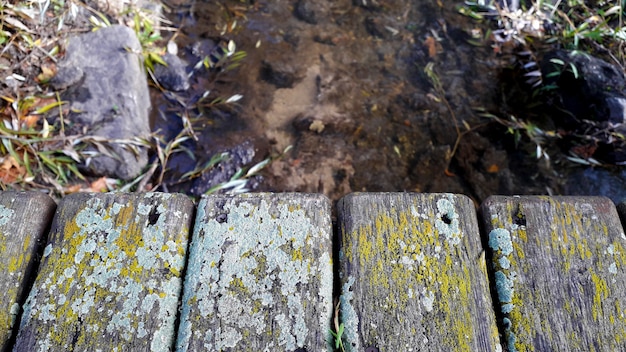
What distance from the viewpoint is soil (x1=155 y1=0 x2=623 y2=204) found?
274 centimetres

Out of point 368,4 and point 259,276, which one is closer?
point 259,276

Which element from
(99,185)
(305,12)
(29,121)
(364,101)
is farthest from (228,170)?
(305,12)

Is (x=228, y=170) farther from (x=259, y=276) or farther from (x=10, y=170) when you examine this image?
(x=259, y=276)

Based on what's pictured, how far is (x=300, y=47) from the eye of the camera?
3182 mm

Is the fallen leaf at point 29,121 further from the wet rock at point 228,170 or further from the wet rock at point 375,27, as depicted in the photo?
the wet rock at point 375,27

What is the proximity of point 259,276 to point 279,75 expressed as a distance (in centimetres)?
207

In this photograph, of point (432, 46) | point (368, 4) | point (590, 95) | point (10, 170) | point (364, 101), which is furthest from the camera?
point (368, 4)

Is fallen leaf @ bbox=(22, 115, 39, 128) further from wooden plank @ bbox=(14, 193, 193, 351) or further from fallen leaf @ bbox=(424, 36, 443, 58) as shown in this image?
fallen leaf @ bbox=(424, 36, 443, 58)

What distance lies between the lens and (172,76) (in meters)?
2.99

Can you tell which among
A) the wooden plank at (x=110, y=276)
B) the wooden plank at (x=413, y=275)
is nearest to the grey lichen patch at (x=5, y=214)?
the wooden plank at (x=110, y=276)

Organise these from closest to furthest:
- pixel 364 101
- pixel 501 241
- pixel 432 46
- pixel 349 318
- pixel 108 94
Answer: pixel 349 318 < pixel 501 241 < pixel 108 94 < pixel 364 101 < pixel 432 46

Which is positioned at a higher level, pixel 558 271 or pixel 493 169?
pixel 558 271

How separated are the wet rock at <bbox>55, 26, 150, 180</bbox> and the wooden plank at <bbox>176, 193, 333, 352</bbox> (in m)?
1.50

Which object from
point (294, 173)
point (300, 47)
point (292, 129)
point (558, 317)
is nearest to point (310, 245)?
point (558, 317)
